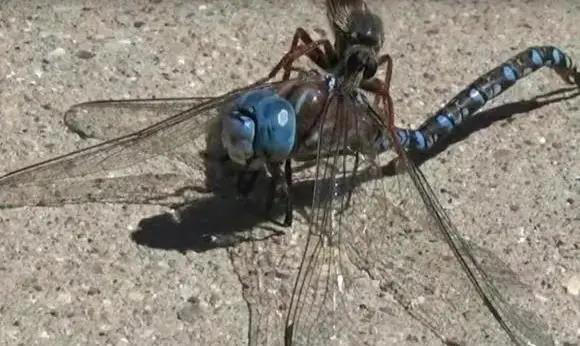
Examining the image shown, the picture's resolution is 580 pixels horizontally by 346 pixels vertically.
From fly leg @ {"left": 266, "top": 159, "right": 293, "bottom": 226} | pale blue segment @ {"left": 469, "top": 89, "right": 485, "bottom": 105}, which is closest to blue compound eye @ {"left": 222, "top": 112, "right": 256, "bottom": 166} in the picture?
fly leg @ {"left": 266, "top": 159, "right": 293, "bottom": 226}

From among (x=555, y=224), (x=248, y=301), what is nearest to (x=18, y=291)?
(x=248, y=301)

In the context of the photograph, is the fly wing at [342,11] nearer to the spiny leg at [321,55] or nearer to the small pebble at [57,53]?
the spiny leg at [321,55]

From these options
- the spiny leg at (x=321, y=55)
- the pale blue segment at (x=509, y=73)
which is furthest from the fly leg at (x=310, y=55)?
the pale blue segment at (x=509, y=73)

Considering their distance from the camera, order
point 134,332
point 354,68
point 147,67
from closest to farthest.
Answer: point 134,332, point 354,68, point 147,67

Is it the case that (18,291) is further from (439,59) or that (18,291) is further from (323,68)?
(439,59)

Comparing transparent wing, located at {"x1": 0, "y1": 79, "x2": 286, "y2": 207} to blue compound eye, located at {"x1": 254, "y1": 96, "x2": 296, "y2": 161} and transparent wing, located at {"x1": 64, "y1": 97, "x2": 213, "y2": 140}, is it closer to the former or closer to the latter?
transparent wing, located at {"x1": 64, "y1": 97, "x2": 213, "y2": 140}

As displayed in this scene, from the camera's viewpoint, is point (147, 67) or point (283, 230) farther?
point (147, 67)
